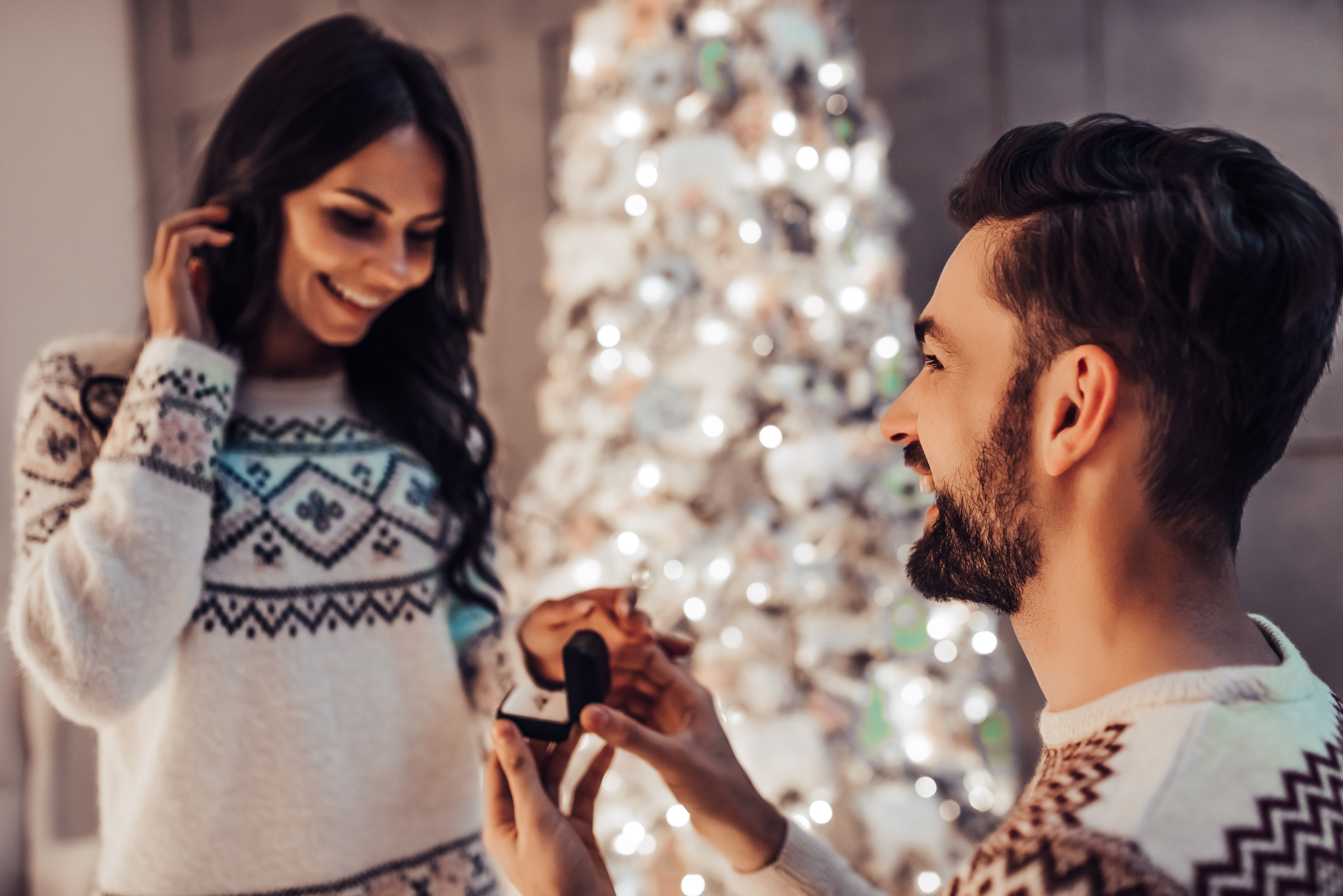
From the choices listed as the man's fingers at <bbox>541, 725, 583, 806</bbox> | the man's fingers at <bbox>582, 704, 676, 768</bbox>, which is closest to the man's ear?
the man's fingers at <bbox>582, 704, 676, 768</bbox>

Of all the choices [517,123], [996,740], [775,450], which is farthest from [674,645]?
[517,123]

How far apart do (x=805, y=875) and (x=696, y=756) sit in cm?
19

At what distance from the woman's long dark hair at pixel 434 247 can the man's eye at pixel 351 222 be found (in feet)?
0.18

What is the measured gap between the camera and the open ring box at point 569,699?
3.15 ft

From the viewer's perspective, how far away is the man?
0.59 m

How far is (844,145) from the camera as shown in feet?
6.97

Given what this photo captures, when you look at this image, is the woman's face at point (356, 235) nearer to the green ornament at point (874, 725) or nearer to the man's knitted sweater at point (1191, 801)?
the man's knitted sweater at point (1191, 801)

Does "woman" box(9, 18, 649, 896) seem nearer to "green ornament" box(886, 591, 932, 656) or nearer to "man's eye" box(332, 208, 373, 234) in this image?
"man's eye" box(332, 208, 373, 234)

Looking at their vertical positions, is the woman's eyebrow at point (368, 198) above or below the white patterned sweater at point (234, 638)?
above

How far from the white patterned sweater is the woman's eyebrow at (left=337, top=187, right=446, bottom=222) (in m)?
0.27

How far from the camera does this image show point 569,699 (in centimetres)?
97

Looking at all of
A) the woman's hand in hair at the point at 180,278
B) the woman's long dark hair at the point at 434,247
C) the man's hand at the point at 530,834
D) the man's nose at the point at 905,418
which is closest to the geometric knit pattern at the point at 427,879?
the man's hand at the point at 530,834

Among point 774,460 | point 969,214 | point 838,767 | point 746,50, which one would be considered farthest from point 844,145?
point 838,767

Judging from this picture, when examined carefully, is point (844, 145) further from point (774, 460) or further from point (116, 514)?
point (116, 514)
